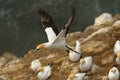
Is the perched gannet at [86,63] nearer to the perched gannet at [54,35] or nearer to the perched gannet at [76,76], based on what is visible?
the perched gannet at [76,76]

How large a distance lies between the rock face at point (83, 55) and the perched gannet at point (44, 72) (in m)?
0.27

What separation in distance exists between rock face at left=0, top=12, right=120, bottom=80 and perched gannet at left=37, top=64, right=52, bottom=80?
0.27 meters

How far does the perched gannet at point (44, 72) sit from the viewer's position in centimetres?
2009

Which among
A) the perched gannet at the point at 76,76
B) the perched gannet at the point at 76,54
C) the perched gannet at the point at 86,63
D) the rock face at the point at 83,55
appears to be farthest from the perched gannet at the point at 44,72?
the perched gannet at the point at 76,76

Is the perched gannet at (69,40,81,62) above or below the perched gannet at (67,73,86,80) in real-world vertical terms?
above

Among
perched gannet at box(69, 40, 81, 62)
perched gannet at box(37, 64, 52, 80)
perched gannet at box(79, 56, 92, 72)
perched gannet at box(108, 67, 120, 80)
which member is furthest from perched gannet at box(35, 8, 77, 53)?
→ perched gannet at box(108, 67, 120, 80)

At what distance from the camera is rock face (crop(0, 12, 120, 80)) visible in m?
20.2

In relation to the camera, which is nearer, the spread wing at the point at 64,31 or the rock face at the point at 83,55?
the spread wing at the point at 64,31

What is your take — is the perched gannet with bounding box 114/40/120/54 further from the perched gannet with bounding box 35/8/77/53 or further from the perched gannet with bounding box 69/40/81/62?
the perched gannet with bounding box 35/8/77/53

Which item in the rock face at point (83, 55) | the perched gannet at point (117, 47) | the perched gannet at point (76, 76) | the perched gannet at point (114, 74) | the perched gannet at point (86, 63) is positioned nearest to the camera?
the perched gannet at point (114, 74)

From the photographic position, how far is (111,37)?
71.2 ft

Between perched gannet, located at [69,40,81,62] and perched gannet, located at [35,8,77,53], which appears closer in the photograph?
perched gannet, located at [35,8,77,53]

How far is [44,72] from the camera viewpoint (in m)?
20.2

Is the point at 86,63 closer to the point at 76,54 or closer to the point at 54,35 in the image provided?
the point at 76,54
